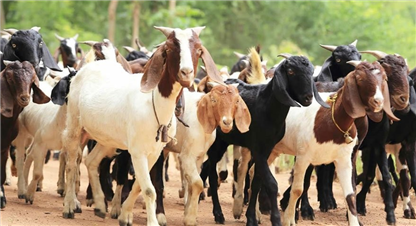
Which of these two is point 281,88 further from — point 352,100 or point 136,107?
point 136,107

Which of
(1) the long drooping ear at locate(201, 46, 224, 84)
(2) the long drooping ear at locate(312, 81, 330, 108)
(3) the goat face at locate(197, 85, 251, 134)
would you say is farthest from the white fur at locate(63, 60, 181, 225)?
(2) the long drooping ear at locate(312, 81, 330, 108)

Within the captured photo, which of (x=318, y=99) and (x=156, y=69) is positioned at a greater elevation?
(x=156, y=69)

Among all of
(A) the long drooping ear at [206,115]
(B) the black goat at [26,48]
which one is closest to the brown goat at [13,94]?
(B) the black goat at [26,48]

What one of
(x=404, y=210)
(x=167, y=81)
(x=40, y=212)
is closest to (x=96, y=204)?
(x=40, y=212)

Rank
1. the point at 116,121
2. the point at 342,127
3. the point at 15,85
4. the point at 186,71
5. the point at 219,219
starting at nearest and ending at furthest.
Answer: the point at 186,71
the point at 116,121
the point at 342,127
the point at 15,85
the point at 219,219

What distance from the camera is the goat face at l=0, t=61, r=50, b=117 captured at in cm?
1105

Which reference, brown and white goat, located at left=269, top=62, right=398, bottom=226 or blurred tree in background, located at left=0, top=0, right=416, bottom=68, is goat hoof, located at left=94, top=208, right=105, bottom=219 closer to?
brown and white goat, located at left=269, top=62, right=398, bottom=226

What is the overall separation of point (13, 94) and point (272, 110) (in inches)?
123

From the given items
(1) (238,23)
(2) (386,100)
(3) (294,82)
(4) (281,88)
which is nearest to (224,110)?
(4) (281,88)

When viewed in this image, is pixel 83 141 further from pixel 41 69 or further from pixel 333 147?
pixel 333 147

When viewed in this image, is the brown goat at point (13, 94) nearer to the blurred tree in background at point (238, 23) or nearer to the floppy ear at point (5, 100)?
the floppy ear at point (5, 100)

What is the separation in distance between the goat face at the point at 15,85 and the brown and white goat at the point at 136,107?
578mm

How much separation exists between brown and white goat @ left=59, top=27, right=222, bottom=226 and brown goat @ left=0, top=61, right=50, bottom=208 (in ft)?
1.75

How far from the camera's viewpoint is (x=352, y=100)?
34.6ft
